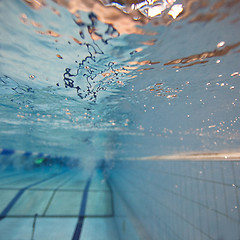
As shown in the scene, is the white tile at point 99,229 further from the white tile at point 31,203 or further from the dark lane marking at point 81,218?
the white tile at point 31,203

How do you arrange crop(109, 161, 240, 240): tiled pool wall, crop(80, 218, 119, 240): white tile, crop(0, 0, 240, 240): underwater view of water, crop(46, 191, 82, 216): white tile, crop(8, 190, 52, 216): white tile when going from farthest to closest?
crop(46, 191, 82, 216): white tile → crop(8, 190, 52, 216): white tile → crop(80, 218, 119, 240): white tile → crop(109, 161, 240, 240): tiled pool wall → crop(0, 0, 240, 240): underwater view of water

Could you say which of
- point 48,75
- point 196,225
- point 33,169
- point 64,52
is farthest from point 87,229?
point 33,169

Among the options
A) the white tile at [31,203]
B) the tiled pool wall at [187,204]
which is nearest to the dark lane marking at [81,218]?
the tiled pool wall at [187,204]

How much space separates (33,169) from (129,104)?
25488mm

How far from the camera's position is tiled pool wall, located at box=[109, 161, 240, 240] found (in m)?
3.68

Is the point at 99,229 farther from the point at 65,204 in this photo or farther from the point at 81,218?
the point at 65,204

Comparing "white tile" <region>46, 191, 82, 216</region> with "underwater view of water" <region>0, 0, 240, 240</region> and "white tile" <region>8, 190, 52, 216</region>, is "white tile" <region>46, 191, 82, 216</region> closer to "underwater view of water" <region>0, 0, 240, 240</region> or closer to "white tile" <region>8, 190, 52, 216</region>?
"white tile" <region>8, 190, 52, 216</region>

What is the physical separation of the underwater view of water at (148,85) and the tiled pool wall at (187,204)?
0.09 ft

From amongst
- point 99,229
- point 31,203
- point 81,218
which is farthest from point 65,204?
point 99,229

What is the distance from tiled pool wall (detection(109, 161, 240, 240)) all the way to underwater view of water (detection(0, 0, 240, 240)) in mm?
28

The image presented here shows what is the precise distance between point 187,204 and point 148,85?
388cm

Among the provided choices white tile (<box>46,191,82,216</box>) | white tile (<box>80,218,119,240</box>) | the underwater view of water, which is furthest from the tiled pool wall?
white tile (<box>46,191,82,216</box>)

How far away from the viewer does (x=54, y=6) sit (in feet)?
6.82

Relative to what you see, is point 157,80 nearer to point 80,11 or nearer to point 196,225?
point 80,11
